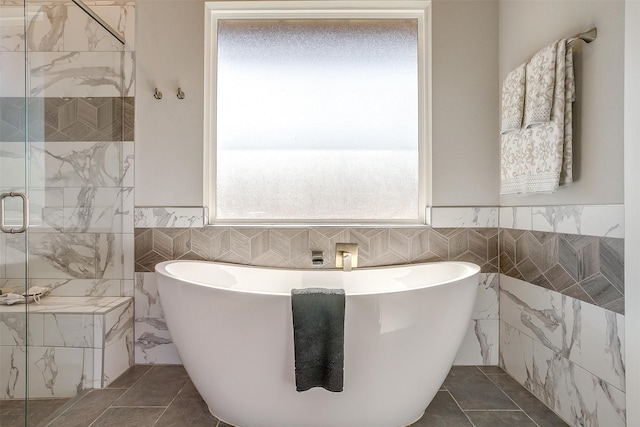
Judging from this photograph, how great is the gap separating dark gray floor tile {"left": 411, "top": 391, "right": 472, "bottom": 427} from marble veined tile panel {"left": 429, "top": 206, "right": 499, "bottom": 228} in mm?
997

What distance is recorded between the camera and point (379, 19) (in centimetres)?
232

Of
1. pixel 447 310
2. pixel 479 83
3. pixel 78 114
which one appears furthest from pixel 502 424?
pixel 78 114

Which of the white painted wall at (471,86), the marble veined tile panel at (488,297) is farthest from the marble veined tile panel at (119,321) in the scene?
the marble veined tile panel at (488,297)

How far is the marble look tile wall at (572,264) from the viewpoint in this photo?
1346 millimetres

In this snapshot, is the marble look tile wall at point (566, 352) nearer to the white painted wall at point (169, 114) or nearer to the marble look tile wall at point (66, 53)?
the white painted wall at point (169, 114)

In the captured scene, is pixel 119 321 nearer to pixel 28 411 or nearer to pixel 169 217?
pixel 28 411

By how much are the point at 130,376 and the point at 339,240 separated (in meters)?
1.48

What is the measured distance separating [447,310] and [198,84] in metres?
1.96

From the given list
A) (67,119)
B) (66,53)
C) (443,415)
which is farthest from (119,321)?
(443,415)

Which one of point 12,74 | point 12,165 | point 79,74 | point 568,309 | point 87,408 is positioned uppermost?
point 79,74

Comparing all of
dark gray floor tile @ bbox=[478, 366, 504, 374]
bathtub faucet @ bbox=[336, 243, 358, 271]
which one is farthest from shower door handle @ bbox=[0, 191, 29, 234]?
dark gray floor tile @ bbox=[478, 366, 504, 374]

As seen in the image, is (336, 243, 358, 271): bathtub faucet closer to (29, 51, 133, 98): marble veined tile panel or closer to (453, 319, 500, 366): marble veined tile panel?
(453, 319, 500, 366): marble veined tile panel

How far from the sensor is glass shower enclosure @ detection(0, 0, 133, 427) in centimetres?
153

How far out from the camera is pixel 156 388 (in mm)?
1896
